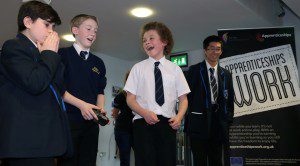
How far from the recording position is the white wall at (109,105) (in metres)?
6.26

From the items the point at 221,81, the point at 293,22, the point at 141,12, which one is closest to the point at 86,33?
the point at 221,81

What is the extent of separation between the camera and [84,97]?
6.73 feet

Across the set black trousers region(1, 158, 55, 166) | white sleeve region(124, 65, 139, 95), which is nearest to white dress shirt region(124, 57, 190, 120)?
white sleeve region(124, 65, 139, 95)

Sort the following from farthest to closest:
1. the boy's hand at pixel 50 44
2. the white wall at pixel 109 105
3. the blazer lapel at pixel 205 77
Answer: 1. the white wall at pixel 109 105
2. the blazer lapel at pixel 205 77
3. the boy's hand at pixel 50 44

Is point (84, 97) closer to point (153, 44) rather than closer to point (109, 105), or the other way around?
point (153, 44)

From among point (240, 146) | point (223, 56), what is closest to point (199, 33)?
point (223, 56)

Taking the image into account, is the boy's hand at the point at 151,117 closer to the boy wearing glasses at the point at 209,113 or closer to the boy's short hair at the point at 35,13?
the boy wearing glasses at the point at 209,113

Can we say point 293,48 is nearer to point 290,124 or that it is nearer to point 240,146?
point 290,124

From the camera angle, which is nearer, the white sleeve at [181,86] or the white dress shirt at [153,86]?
the white dress shirt at [153,86]

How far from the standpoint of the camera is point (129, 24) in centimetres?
502

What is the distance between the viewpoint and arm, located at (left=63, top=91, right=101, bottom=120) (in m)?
1.83

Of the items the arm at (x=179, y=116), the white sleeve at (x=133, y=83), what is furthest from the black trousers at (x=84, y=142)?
the arm at (x=179, y=116)

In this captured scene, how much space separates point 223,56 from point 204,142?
6.39ft

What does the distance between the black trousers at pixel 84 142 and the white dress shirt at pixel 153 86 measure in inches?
15.5
